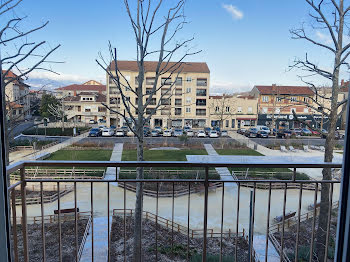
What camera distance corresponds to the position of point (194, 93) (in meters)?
5.70

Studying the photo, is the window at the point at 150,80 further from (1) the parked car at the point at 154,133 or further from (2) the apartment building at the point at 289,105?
(2) the apartment building at the point at 289,105

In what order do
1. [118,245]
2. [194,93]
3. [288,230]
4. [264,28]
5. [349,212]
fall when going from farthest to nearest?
[194,93] → [288,230] → [118,245] → [264,28] → [349,212]

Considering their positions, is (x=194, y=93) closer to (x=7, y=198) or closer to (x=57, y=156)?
(x=57, y=156)

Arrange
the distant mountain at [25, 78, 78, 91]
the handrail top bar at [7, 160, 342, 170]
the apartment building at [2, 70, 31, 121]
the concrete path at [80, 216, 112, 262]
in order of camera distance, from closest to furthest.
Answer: the handrail top bar at [7, 160, 342, 170]
the apartment building at [2, 70, 31, 121]
the concrete path at [80, 216, 112, 262]
the distant mountain at [25, 78, 78, 91]

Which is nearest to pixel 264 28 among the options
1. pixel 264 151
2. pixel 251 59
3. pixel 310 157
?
pixel 251 59

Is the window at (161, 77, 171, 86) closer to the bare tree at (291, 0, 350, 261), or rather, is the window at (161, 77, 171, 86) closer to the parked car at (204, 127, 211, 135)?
the bare tree at (291, 0, 350, 261)

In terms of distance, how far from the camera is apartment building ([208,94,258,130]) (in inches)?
239

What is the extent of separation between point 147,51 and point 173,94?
1371mm

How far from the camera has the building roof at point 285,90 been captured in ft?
16.0

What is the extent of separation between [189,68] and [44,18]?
2542 mm

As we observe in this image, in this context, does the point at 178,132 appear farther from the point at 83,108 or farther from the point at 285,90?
the point at 83,108

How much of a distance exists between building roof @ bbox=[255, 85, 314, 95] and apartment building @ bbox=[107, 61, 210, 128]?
4.26ft

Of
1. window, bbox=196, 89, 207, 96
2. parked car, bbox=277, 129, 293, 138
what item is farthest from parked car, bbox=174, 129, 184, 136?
parked car, bbox=277, 129, 293, 138

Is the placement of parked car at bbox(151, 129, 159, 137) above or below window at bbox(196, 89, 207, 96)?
below
